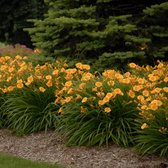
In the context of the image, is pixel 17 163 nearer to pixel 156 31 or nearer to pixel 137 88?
pixel 137 88

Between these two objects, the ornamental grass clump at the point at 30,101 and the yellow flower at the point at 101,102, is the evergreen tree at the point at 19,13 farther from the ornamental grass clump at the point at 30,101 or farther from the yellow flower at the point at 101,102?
the yellow flower at the point at 101,102

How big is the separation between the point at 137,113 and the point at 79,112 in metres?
0.74

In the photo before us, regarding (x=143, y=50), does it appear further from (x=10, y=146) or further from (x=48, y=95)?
(x=10, y=146)

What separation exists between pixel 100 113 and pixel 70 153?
626 millimetres

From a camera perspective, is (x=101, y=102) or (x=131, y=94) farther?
(x=131, y=94)

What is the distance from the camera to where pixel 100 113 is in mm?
6793

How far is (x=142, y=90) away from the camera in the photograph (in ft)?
22.7

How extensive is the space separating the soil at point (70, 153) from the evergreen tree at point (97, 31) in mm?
2159

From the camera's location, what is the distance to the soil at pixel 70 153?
6.13 meters

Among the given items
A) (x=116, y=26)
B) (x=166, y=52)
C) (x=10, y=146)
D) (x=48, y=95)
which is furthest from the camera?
(x=166, y=52)

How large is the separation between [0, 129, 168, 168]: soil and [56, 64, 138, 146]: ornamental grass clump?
0.13 meters

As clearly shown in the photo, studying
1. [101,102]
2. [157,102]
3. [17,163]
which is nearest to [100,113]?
[101,102]

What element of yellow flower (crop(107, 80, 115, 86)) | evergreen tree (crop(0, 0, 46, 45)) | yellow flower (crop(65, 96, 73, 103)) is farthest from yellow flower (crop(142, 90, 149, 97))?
evergreen tree (crop(0, 0, 46, 45))

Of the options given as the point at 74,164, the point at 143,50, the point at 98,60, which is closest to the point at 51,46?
the point at 98,60
